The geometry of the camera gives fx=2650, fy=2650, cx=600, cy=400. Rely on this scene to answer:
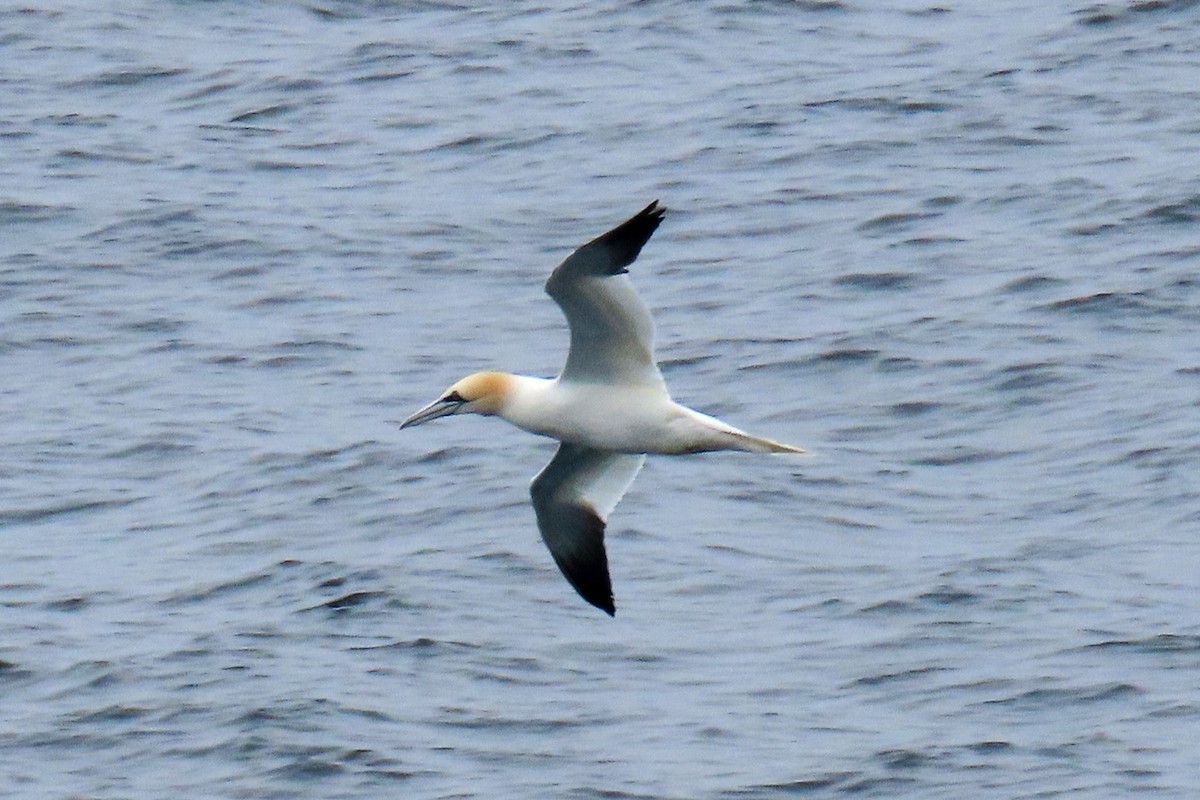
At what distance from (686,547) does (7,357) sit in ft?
19.7

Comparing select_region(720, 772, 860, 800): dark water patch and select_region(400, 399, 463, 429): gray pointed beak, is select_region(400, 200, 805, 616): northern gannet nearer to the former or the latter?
select_region(400, 399, 463, 429): gray pointed beak

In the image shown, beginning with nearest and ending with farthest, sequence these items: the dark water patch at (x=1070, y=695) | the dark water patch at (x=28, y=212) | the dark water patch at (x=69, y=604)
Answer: the dark water patch at (x=1070, y=695), the dark water patch at (x=69, y=604), the dark water patch at (x=28, y=212)

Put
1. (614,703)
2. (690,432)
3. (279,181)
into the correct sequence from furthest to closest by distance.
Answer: (279,181), (614,703), (690,432)

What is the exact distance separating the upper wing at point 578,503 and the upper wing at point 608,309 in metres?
0.87

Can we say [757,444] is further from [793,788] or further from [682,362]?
[682,362]

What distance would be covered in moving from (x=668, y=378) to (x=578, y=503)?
5.13 meters

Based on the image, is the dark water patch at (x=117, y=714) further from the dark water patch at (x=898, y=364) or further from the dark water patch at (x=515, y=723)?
the dark water patch at (x=898, y=364)

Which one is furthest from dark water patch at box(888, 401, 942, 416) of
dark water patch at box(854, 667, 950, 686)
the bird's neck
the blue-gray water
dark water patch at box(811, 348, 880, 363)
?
the bird's neck

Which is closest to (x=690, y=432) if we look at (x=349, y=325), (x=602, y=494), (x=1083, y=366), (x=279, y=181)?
(x=602, y=494)

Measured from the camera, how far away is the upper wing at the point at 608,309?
32.6ft

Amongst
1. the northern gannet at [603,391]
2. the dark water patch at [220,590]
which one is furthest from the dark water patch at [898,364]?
the northern gannet at [603,391]

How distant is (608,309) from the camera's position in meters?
10.3

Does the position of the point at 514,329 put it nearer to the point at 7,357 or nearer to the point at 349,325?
the point at 349,325

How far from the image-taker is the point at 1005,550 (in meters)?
14.9
